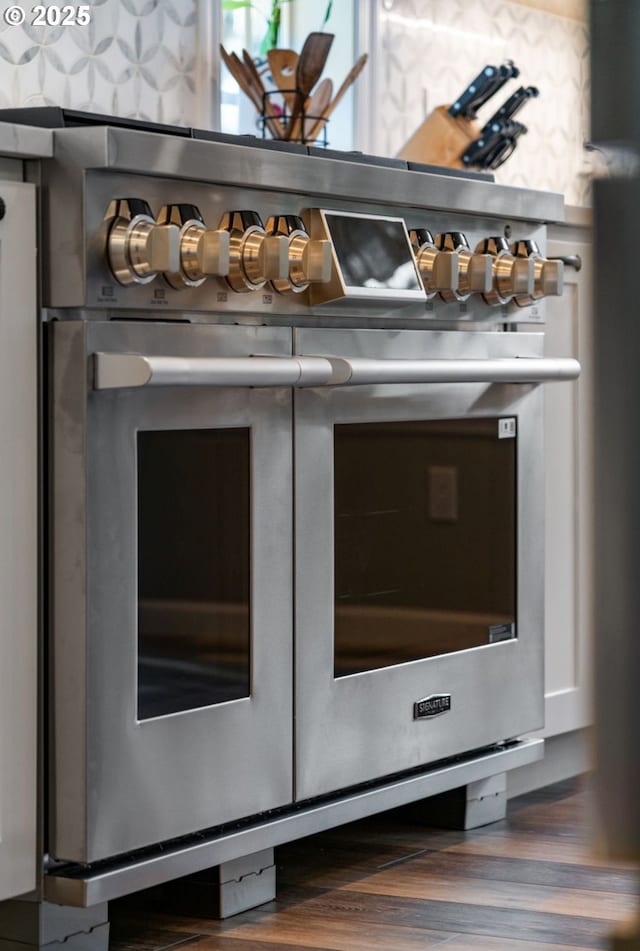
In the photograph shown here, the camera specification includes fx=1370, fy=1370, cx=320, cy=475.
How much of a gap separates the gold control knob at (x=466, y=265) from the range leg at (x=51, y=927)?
1.00m

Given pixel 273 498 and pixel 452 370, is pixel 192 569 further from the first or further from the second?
pixel 452 370

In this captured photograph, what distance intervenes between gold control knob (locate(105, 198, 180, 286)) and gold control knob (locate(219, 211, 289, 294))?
129 millimetres

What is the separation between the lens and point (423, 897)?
6.17ft

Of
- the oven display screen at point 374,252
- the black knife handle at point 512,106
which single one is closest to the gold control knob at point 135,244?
the oven display screen at point 374,252

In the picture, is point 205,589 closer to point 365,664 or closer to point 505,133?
point 365,664

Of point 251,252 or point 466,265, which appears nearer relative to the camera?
point 251,252

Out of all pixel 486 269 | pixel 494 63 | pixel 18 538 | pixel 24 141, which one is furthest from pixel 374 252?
pixel 494 63

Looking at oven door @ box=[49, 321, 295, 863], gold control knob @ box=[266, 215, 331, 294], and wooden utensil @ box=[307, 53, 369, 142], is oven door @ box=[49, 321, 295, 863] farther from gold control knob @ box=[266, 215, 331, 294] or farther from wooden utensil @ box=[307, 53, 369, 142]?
wooden utensil @ box=[307, 53, 369, 142]

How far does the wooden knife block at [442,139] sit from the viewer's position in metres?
2.96

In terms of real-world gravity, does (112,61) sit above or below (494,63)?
below

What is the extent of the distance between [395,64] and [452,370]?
Result: 134 cm

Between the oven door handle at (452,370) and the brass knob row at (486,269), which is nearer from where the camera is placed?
the oven door handle at (452,370)

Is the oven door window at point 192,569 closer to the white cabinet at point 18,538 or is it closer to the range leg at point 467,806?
the white cabinet at point 18,538
